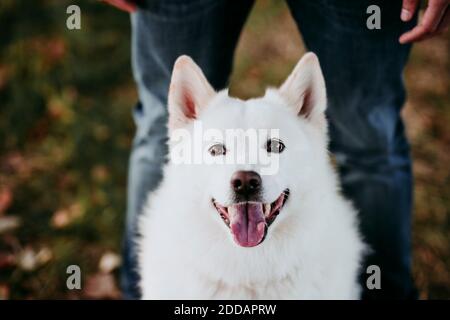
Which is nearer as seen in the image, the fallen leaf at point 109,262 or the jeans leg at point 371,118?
the jeans leg at point 371,118

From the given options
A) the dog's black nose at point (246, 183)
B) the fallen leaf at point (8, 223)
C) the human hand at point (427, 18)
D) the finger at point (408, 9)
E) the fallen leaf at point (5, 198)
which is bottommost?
the dog's black nose at point (246, 183)

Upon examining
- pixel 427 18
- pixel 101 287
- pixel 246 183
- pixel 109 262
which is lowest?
pixel 101 287

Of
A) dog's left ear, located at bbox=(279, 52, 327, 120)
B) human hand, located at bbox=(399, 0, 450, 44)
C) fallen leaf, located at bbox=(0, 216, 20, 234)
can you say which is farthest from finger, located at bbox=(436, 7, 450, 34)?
fallen leaf, located at bbox=(0, 216, 20, 234)

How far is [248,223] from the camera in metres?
1.46

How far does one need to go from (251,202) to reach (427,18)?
0.74 metres

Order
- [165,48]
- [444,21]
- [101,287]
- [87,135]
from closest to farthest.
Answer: [444,21] → [165,48] → [101,287] → [87,135]

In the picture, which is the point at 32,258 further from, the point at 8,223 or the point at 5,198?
the point at 5,198

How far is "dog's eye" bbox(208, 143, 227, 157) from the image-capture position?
1.48 m

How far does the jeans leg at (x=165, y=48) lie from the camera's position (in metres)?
1.62

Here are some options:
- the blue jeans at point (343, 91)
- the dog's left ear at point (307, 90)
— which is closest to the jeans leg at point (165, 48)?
the blue jeans at point (343, 91)

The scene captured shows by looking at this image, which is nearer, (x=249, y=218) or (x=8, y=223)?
(x=249, y=218)

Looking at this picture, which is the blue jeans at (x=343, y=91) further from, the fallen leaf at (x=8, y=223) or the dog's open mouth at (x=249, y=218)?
the fallen leaf at (x=8, y=223)

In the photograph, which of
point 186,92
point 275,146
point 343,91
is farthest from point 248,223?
point 343,91

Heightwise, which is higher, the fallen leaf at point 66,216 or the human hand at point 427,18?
the human hand at point 427,18
